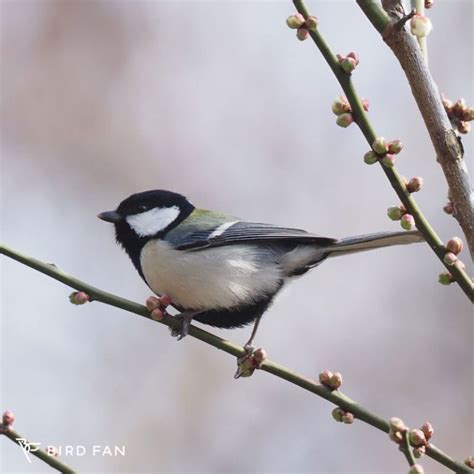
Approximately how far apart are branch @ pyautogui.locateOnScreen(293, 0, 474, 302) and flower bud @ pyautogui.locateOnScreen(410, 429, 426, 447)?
33 cm

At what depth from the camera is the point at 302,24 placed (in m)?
1.70

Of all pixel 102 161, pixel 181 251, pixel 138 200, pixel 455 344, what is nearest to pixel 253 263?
pixel 181 251

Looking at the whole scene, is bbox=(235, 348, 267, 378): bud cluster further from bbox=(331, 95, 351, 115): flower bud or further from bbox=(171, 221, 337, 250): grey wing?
bbox=(171, 221, 337, 250): grey wing

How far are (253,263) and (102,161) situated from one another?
300cm

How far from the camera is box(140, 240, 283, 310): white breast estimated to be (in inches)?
119

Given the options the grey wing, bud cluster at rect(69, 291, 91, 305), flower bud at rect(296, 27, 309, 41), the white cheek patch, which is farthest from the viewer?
the white cheek patch

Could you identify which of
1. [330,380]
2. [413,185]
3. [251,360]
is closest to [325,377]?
[330,380]

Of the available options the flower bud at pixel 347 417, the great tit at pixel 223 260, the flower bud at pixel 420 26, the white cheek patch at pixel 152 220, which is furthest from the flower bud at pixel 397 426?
the white cheek patch at pixel 152 220

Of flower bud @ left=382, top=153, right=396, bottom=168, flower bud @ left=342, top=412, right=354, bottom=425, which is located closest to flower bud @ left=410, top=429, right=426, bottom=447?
flower bud @ left=342, top=412, right=354, bottom=425

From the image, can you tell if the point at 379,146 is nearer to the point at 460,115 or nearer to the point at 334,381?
the point at 460,115

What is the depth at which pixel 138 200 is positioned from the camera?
347 centimetres

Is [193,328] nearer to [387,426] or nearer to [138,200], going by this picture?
[387,426]

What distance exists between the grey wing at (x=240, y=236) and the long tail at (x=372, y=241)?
0.08 meters

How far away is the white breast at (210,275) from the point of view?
302cm
